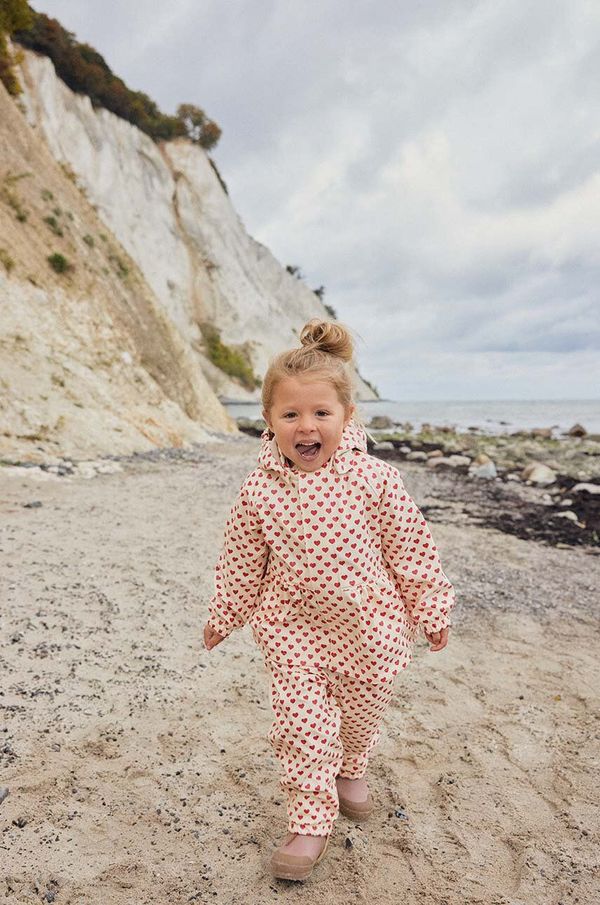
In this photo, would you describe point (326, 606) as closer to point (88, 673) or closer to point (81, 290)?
point (88, 673)

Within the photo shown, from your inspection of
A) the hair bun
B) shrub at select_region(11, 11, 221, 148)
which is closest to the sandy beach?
the hair bun

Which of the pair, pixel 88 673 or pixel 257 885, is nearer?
pixel 257 885

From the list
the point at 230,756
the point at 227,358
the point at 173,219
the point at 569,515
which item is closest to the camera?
the point at 230,756

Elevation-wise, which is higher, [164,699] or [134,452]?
[134,452]

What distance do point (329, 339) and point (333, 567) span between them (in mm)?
823

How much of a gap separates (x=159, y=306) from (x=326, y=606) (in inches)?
748

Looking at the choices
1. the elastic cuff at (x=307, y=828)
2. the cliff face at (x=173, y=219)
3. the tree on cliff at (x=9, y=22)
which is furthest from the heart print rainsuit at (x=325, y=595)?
the cliff face at (x=173, y=219)

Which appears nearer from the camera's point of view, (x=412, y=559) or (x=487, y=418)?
(x=412, y=559)

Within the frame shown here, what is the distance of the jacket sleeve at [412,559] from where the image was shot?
2.21 meters

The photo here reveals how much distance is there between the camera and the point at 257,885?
6.54 ft

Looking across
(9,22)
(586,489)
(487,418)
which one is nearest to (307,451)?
(586,489)

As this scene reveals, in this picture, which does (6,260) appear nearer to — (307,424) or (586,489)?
(586,489)

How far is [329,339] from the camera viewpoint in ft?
7.37

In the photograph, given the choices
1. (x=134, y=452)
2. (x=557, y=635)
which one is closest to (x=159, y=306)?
(x=134, y=452)
